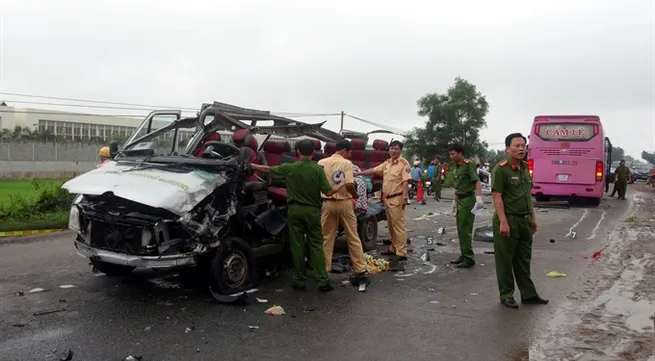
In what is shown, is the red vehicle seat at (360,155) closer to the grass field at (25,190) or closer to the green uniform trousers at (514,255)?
the green uniform trousers at (514,255)

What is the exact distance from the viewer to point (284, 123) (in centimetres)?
859

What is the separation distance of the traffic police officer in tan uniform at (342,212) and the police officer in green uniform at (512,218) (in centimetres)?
179

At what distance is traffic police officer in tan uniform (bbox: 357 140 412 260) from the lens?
837cm

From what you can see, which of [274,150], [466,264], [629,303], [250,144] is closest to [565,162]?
[466,264]

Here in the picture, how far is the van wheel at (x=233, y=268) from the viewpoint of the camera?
235 inches

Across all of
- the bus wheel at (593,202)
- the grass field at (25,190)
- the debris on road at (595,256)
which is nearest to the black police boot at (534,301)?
the debris on road at (595,256)

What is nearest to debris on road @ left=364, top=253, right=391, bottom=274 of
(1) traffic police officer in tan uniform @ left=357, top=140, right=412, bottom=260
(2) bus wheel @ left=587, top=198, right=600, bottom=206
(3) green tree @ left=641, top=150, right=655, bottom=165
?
(1) traffic police officer in tan uniform @ left=357, top=140, right=412, bottom=260

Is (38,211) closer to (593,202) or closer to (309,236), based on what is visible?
(309,236)

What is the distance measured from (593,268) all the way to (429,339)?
4.27m

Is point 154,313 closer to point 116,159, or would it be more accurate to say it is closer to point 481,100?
point 116,159

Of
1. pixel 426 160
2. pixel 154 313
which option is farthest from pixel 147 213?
pixel 426 160

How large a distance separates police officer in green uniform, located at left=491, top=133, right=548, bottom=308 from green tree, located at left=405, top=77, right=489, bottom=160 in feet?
156

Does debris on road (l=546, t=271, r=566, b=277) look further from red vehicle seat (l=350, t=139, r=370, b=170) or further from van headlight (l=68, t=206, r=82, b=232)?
van headlight (l=68, t=206, r=82, b=232)

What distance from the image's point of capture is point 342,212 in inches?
280
